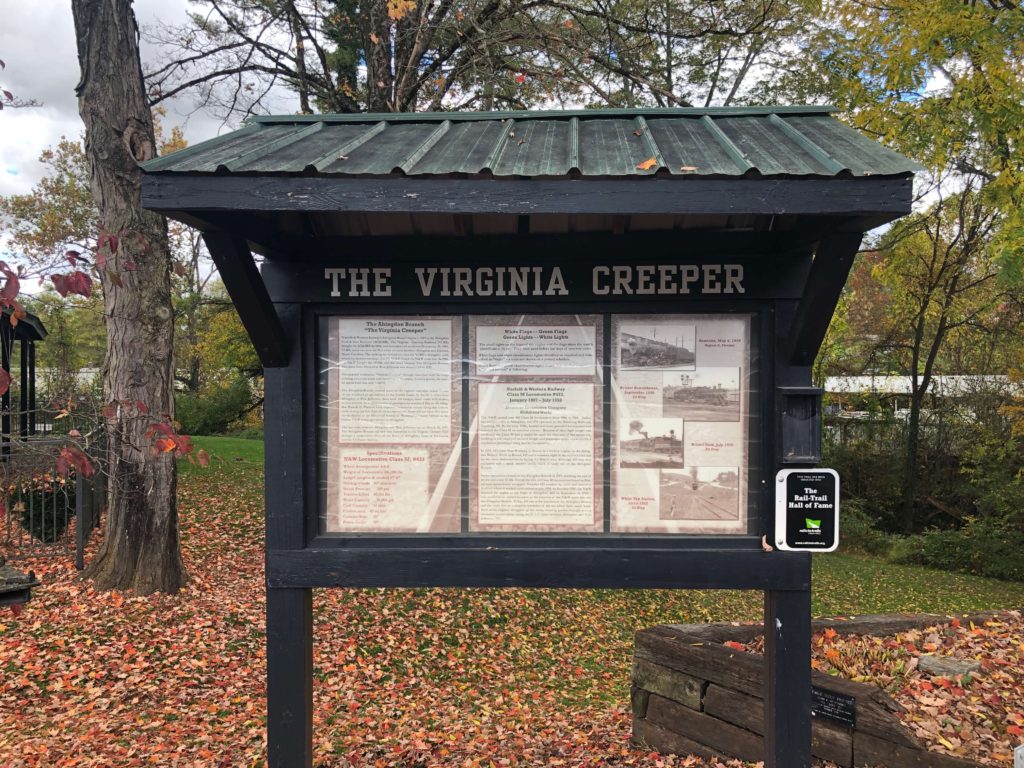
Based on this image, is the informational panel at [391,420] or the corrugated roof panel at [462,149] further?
the informational panel at [391,420]

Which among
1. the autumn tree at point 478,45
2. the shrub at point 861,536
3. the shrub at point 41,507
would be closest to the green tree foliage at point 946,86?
the autumn tree at point 478,45

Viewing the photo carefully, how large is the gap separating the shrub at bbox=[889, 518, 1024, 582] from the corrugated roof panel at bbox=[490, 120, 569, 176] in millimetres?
14844

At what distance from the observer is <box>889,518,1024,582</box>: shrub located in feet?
42.0

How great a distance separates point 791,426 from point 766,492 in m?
0.31

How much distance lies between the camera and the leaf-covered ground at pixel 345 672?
4309 mm

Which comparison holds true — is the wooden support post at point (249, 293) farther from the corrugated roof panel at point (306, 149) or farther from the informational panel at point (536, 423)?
the corrugated roof panel at point (306, 149)

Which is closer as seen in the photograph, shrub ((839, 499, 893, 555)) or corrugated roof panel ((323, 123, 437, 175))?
corrugated roof panel ((323, 123, 437, 175))

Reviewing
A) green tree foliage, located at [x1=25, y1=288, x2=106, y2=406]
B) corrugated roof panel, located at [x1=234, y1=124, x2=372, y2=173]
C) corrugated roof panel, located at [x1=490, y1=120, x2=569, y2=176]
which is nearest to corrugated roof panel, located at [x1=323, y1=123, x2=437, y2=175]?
corrugated roof panel, located at [x1=234, y1=124, x2=372, y2=173]

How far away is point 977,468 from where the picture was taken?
14.4 meters

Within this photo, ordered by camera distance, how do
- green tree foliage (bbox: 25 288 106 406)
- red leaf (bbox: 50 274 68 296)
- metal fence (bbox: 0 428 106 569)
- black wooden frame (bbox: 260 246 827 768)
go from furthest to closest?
green tree foliage (bbox: 25 288 106 406)
metal fence (bbox: 0 428 106 569)
black wooden frame (bbox: 260 246 827 768)
red leaf (bbox: 50 274 68 296)

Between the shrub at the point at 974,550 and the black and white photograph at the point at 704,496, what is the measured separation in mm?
13948

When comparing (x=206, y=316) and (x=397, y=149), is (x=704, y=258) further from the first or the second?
(x=206, y=316)

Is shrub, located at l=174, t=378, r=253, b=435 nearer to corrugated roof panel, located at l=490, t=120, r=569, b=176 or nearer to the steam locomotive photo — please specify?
corrugated roof panel, located at l=490, t=120, r=569, b=176

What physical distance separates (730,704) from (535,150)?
139 inches
